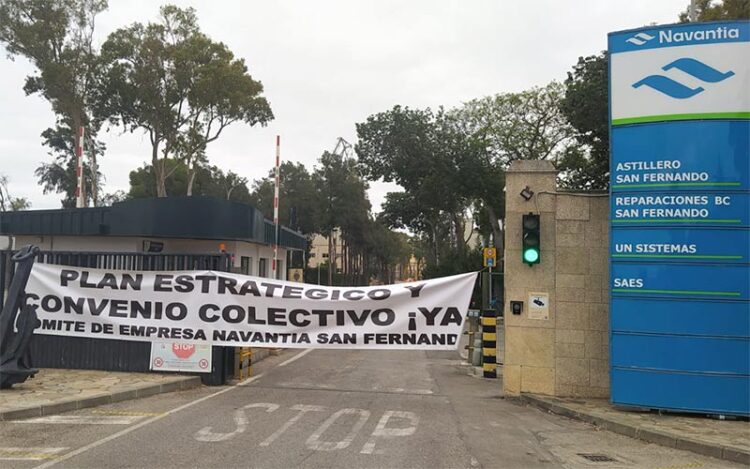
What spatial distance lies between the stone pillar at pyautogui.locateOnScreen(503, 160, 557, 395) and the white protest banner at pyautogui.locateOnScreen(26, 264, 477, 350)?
3.68 ft

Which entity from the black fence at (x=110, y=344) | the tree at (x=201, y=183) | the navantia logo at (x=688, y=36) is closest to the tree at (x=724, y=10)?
the navantia logo at (x=688, y=36)

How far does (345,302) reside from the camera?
10867 mm

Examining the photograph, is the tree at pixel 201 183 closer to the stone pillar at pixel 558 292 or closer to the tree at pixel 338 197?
the tree at pixel 338 197

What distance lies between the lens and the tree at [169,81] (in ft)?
125

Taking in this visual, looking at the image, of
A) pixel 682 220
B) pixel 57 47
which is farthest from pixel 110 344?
pixel 57 47

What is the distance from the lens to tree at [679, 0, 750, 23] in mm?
21906

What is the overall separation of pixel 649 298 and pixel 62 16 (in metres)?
37.8

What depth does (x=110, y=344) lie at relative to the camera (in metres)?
12.0

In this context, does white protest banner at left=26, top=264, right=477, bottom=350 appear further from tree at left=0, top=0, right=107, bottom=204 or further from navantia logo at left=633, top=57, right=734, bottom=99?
tree at left=0, top=0, right=107, bottom=204

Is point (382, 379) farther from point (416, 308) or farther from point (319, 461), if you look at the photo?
point (319, 461)

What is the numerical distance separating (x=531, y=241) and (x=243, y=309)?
5.45m

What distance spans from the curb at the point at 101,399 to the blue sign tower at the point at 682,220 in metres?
7.55

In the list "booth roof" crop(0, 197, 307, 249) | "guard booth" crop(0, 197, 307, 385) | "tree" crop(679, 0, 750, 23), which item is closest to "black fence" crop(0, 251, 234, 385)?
"guard booth" crop(0, 197, 307, 385)

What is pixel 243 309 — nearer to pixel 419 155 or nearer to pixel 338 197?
pixel 419 155
